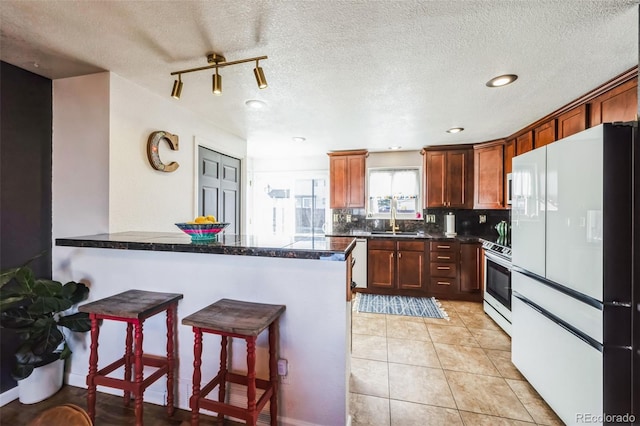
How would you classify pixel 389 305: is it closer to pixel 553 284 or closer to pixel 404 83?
pixel 553 284

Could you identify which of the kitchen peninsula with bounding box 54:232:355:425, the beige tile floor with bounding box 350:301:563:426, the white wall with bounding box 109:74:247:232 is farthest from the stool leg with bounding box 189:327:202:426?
the white wall with bounding box 109:74:247:232

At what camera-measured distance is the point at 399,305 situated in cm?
378

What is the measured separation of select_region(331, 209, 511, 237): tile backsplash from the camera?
4281mm

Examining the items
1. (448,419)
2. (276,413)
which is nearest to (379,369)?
(448,419)

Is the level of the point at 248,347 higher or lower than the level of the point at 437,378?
higher

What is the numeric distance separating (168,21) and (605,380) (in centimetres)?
294

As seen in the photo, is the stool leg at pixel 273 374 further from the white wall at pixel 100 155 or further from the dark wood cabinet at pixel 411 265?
the dark wood cabinet at pixel 411 265

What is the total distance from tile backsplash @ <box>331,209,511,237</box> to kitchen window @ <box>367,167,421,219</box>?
0.14 metres

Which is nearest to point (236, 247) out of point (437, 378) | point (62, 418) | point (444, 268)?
point (62, 418)

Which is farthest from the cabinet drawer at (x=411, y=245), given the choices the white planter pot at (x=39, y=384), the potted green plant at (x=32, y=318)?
the white planter pot at (x=39, y=384)

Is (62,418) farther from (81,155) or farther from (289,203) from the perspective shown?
(289,203)

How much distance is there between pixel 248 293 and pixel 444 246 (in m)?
3.25

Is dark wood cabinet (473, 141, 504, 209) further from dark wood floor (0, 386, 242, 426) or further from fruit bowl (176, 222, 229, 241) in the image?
dark wood floor (0, 386, 242, 426)

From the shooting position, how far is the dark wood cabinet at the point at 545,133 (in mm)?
2740
